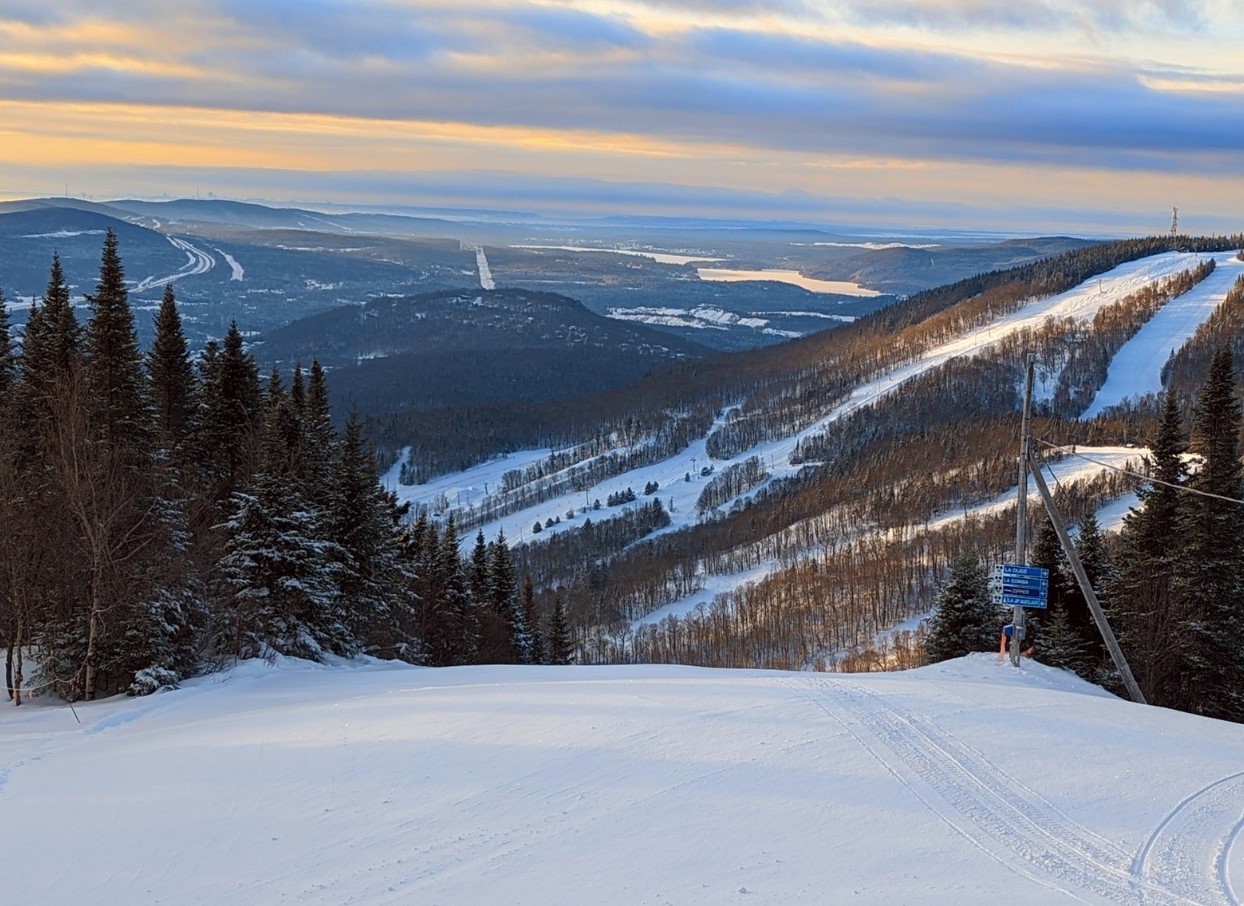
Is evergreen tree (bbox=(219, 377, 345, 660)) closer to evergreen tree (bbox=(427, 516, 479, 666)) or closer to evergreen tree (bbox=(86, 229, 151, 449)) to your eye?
evergreen tree (bbox=(86, 229, 151, 449))

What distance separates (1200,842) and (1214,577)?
23.3 meters

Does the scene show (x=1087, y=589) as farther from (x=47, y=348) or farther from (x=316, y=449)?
(x=47, y=348)

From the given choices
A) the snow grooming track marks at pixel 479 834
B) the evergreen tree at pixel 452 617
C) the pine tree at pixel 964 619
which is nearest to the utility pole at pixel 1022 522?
the snow grooming track marks at pixel 479 834

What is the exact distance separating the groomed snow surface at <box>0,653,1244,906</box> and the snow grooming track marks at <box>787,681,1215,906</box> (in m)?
0.04

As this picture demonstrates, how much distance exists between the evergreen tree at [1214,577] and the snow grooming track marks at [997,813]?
1988 centimetres

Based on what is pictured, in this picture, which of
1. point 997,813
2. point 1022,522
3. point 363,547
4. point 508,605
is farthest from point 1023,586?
point 508,605

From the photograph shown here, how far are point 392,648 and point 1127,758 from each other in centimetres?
2837

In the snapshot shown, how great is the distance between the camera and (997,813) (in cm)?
1189

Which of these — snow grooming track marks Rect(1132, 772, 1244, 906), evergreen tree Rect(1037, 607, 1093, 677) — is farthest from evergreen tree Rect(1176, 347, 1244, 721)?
snow grooming track marks Rect(1132, 772, 1244, 906)

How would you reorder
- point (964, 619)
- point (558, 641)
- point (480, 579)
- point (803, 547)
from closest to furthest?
point (964, 619)
point (480, 579)
point (558, 641)
point (803, 547)

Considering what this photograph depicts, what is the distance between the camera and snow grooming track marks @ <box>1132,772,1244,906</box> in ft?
33.7

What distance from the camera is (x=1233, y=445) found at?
32.0 m

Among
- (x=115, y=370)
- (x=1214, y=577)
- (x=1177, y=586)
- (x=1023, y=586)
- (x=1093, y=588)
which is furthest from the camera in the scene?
(x=115, y=370)

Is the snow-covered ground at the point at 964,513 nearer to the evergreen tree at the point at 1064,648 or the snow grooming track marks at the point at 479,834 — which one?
the evergreen tree at the point at 1064,648
